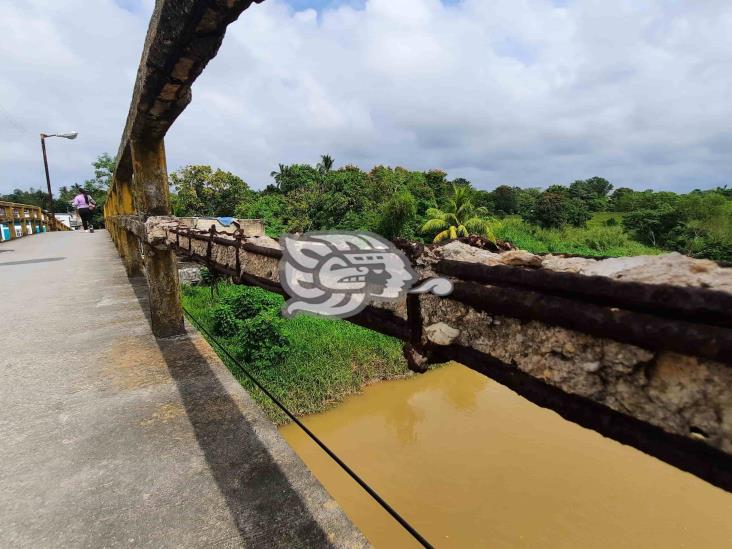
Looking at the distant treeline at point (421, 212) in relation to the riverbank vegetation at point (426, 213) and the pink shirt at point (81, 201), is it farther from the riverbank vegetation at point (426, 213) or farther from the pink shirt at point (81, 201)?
the pink shirt at point (81, 201)

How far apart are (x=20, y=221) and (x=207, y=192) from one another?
43.8ft

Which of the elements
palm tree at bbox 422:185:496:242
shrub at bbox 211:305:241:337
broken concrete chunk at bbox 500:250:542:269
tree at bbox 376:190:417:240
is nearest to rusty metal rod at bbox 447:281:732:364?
broken concrete chunk at bbox 500:250:542:269

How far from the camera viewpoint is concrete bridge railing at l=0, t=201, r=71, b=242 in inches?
515

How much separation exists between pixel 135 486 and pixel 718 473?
2.25m

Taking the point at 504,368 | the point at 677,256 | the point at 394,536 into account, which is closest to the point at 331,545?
the point at 504,368

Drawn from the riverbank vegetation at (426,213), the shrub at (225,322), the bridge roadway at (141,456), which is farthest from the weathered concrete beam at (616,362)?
the riverbank vegetation at (426,213)

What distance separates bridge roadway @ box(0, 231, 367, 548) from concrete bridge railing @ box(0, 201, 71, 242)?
1283 cm

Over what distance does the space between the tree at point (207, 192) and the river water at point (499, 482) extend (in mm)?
22090

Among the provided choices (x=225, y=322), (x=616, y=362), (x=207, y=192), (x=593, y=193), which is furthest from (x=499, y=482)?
(x=593, y=193)

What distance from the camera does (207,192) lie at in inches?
1081

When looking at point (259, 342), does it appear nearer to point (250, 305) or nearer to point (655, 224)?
point (250, 305)

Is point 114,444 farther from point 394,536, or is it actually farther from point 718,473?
point 394,536

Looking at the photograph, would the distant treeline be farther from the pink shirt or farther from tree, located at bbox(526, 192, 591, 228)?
the pink shirt

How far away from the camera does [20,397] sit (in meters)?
2.71
